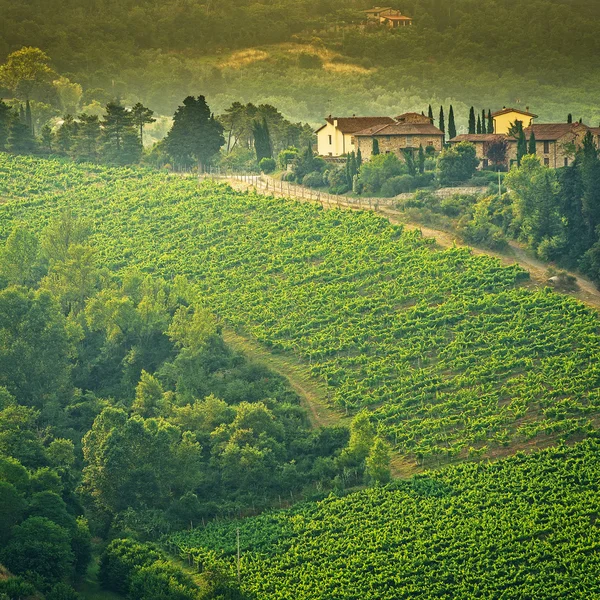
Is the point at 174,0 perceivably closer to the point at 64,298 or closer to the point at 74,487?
the point at 64,298

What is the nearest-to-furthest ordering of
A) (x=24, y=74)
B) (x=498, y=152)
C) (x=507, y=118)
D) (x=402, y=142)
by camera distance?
(x=498, y=152), (x=402, y=142), (x=507, y=118), (x=24, y=74)

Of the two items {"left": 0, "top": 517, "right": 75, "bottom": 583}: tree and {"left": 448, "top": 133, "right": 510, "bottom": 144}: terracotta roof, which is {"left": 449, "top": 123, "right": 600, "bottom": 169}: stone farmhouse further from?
{"left": 0, "top": 517, "right": 75, "bottom": 583}: tree

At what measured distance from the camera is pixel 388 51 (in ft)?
595

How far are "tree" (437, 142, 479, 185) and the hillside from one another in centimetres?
7962

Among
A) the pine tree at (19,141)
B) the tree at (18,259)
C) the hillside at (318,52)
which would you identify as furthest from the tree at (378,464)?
the hillside at (318,52)

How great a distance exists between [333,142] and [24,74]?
44.9 meters

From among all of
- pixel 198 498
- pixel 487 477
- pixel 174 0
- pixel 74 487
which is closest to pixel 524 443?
pixel 487 477

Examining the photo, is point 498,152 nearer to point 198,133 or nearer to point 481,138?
point 481,138

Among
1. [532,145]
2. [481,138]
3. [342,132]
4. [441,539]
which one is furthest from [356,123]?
[441,539]

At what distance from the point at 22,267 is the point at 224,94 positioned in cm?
9971

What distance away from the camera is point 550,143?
A: 91.2 m

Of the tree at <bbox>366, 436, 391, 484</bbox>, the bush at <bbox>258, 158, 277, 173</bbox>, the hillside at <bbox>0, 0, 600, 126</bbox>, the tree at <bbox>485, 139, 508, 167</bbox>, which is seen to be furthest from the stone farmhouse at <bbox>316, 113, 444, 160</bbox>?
the hillside at <bbox>0, 0, 600, 126</bbox>

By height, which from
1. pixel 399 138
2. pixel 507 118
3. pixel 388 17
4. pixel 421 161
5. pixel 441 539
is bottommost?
pixel 441 539

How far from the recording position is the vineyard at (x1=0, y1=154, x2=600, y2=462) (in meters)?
66.8
